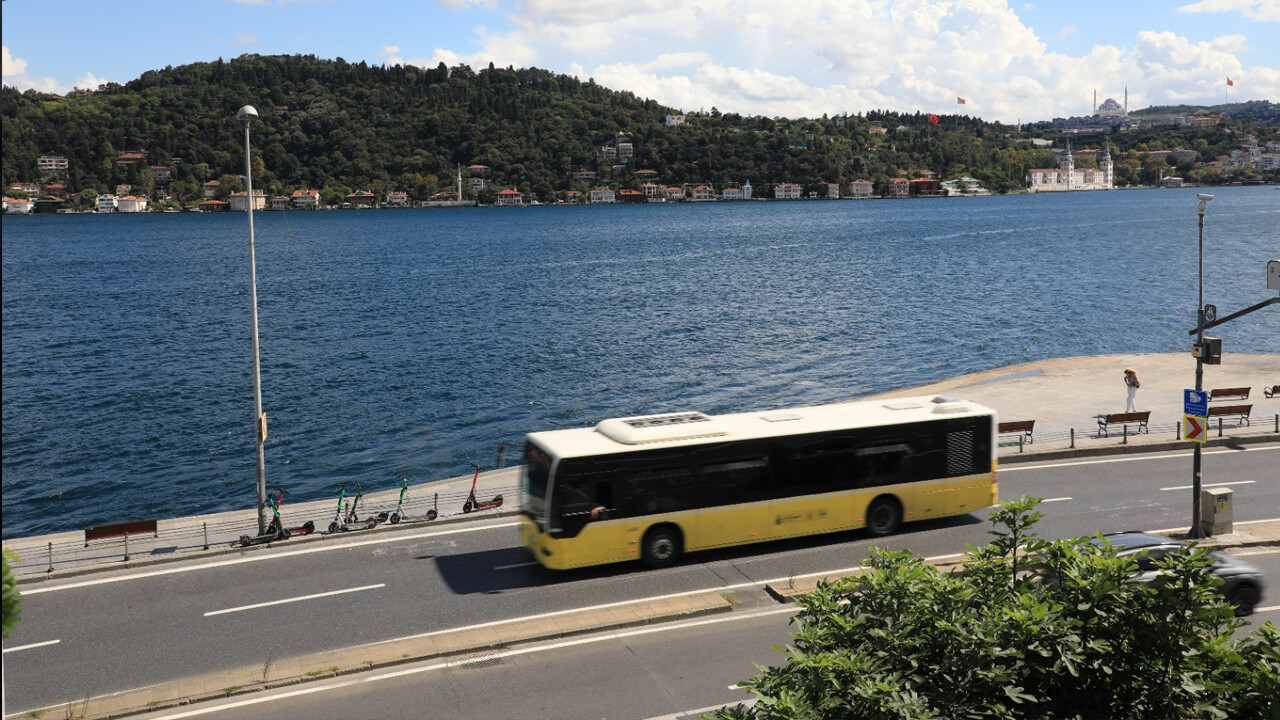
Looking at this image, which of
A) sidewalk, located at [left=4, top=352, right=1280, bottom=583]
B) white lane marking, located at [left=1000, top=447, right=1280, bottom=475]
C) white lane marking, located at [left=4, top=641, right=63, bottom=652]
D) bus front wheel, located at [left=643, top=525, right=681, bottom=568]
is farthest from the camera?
white lane marking, located at [left=1000, top=447, right=1280, bottom=475]

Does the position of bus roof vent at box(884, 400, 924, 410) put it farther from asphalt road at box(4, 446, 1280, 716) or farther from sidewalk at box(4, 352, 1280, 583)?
sidewalk at box(4, 352, 1280, 583)

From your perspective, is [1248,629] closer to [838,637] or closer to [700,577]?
[700,577]

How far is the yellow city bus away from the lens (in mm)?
19359

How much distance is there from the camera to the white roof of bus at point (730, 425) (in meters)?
19.7

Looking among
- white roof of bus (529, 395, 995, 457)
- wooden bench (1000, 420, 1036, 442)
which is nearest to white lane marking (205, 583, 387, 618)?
white roof of bus (529, 395, 995, 457)

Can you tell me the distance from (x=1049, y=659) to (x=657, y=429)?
12.5 m

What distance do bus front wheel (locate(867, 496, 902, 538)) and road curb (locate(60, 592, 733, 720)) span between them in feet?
16.1

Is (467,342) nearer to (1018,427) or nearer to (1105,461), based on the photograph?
(1018,427)

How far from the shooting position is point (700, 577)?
19.6 metres

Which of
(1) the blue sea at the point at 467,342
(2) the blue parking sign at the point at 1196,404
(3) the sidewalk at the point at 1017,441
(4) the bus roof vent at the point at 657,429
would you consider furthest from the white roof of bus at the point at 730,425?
(1) the blue sea at the point at 467,342

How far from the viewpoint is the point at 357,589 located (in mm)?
19328

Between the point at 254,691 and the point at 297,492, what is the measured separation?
76.2 ft

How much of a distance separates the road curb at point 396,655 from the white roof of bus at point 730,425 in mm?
3096

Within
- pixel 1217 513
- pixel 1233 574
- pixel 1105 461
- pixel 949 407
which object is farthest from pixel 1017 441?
pixel 1233 574
